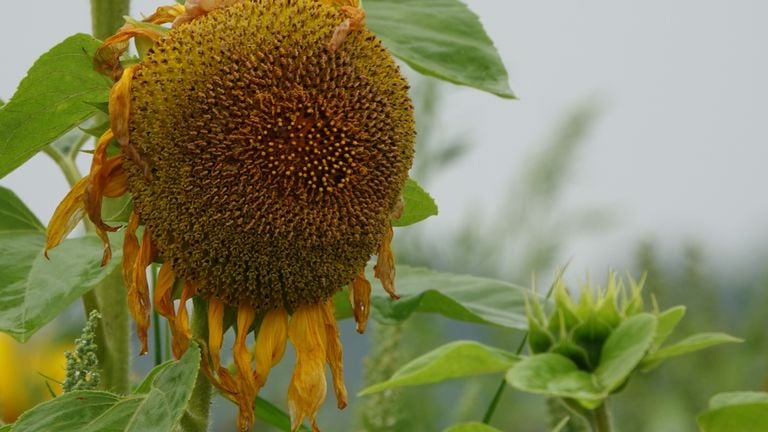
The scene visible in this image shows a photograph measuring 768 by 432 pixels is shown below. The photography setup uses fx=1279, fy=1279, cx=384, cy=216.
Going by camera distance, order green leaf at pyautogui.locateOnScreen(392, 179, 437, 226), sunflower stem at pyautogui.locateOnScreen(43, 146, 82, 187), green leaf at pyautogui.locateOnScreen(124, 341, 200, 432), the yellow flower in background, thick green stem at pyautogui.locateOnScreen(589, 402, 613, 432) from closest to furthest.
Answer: green leaf at pyautogui.locateOnScreen(124, 341, 200, 432), thick green stem at pyautogui.locateOnScreen(589, 402, 613, 432), green leaf at pyautogui.locateOnScreen(392, 179, 437, 226), sunflower stem at pyautogui.locateOnScreen(43, 146, 82, 187), the yellow flower in background

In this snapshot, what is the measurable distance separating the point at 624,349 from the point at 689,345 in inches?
1.9

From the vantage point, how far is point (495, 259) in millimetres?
2232

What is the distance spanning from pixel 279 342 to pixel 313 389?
0.14 ft

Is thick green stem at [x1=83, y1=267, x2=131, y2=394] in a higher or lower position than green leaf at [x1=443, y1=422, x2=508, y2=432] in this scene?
lower

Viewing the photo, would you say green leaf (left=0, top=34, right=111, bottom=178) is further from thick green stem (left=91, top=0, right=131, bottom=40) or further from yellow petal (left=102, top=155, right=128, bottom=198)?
thick green stem (left=91, top=0, right=131, bottom=40)

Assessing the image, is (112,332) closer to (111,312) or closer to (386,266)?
(111,312)

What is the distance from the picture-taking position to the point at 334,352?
0.95 m

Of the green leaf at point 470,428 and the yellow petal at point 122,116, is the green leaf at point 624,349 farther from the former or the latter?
the yellow petal at point 122,116

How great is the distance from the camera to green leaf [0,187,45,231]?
1.09 meters

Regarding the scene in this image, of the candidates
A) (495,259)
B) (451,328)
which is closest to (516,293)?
(495,259)

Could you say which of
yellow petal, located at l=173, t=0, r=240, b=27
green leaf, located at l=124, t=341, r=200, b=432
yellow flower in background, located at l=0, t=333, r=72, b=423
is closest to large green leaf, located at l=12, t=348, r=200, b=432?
green leaf, located at l=124, t=341, r=200, b=432

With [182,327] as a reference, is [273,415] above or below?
below

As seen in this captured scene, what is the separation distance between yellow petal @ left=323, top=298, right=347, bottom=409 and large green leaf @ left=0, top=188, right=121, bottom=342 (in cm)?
18

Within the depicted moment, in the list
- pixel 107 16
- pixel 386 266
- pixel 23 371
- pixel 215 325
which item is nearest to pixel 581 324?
pixel 386 266
